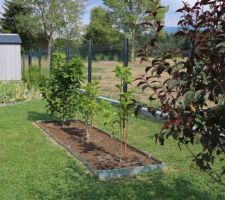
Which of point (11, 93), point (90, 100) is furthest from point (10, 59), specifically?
point (90, 100)

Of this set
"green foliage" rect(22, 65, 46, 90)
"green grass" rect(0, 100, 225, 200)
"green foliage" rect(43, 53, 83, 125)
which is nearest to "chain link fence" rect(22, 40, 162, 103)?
"green foliage" rect(22, 65, 46, 90)

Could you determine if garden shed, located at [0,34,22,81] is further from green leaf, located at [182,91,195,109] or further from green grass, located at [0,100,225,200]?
green leaf, located at [182,91,195,109]

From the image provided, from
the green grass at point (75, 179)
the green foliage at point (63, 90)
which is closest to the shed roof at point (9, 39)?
the green foliage at point (63, 90)

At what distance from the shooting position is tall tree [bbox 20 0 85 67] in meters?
40.8

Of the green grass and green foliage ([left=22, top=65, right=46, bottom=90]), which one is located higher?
green foliage ([left=22, top=65, right=46, bottom=90])

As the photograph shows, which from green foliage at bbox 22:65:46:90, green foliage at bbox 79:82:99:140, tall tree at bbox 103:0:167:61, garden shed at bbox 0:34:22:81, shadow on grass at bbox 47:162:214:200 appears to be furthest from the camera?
tall tree at bbox 103:0:167:61

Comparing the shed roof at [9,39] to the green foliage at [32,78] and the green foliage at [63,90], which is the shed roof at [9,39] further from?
the green foliage at [63,90]

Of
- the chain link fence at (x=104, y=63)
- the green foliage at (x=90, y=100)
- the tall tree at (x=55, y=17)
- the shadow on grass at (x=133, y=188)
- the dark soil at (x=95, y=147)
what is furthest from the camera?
the tall tree at (x=55, y=17)

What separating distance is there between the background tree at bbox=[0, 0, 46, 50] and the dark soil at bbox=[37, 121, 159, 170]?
113 ft

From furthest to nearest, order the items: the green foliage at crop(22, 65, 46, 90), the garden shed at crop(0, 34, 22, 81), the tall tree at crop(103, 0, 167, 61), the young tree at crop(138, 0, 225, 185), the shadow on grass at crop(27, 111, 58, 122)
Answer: the tall tree at crop(103, 0, 167, 61) → the garden shed at crop(0, 34, 22, 81) → the green foliage at crop(22, 65, 46, 90) → the shadow on grass at crop(27, 111, 58, 122) → the young tree at crop(138, 0, 225, 185)

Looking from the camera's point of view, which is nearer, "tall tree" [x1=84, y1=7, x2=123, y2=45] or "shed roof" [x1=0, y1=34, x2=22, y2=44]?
"shed roof" [x1=0, y1=34, x2=22, y2=44]

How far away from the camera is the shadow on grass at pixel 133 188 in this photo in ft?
15.8

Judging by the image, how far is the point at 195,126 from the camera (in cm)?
257

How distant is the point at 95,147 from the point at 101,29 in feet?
149
